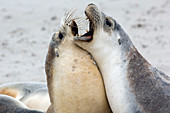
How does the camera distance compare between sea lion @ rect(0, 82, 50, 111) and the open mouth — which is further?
sea lion @ rect(0, 82, 50, 111)

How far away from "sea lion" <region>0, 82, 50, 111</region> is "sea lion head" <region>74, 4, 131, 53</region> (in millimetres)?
1551

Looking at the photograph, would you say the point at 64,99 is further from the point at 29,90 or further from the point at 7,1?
the point at 7,1

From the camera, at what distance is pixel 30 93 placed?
6059mm

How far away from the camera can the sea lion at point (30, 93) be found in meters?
5.69

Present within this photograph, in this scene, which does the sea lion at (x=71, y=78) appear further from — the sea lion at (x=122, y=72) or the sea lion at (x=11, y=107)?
the sea lion at (x=11, y=107)

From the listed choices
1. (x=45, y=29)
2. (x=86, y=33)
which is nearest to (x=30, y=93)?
(x=86, y=33)

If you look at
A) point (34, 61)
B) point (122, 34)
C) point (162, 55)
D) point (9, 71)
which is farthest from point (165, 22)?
point (122, 34)

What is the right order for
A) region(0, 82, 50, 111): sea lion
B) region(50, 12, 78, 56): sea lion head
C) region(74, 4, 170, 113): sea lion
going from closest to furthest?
region(74, 4, 170, 113): sea lion
region(50, 12, 78, 56): sea lion head
region(0, 82, 50, 111): sea lion

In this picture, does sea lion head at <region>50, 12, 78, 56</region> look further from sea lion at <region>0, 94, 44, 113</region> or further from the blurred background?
the blurred background

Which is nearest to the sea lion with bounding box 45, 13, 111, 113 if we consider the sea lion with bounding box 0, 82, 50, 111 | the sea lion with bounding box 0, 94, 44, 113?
the sea lion with bounding box 0, 94, 44, 113

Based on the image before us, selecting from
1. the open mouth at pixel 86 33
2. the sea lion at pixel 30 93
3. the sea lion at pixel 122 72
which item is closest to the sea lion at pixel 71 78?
the open mouth at pixel 86 33

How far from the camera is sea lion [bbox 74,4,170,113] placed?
4.14 meters

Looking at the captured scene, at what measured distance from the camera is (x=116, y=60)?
4293mm

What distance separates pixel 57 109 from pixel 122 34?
38.0 inches
